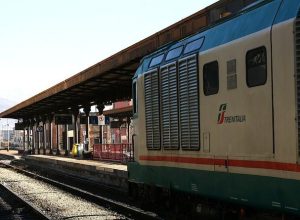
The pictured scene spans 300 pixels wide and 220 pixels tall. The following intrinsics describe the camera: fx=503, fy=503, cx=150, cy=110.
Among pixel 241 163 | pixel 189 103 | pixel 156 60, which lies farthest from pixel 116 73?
pixel 241 163

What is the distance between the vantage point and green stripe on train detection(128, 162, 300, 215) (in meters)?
5.94

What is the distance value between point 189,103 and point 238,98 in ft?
5.82

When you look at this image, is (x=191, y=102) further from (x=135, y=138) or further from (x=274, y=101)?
(x=135, y=138)

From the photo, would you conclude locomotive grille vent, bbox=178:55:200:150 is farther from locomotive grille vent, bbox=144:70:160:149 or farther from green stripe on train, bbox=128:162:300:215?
locomotive grille vent, bbox=144:70:160:149

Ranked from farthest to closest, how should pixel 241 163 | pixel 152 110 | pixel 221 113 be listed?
pixel 152 110 < pixel 221 113 < pixel 241 163

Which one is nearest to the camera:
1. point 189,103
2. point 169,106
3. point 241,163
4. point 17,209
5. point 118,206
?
point 241,163

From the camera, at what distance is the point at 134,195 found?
1238cm

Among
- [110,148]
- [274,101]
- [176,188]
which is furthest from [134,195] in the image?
[110,148]

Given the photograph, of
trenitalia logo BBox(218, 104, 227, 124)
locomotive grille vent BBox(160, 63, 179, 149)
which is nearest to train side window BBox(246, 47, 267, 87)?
trenitalia logo BBox(218, 104, 227, 124)

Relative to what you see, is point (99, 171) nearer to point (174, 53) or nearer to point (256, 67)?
point (174, 53)

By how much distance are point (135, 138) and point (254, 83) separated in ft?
18.1

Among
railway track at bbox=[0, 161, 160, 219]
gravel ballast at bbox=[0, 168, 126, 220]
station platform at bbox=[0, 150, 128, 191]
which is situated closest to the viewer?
railway track at bbox=[0, 161, 160, 219]

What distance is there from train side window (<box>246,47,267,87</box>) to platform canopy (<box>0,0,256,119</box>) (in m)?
2.27

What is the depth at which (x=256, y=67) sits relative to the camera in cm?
675
